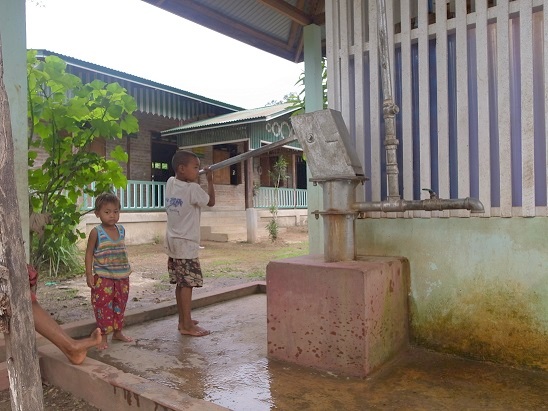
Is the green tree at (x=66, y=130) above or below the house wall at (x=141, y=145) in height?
below

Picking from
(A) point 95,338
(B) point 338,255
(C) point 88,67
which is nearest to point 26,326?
(A) point 95,338

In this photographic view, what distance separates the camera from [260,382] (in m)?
2.48

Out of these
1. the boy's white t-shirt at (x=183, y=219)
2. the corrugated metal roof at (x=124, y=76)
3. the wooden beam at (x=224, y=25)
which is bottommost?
the boy's white t-shirt at (x=183, y=219)

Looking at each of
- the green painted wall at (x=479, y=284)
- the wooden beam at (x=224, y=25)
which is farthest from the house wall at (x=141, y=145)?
the green painted wall at (x=479, y=284)

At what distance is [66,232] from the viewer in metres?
4.33

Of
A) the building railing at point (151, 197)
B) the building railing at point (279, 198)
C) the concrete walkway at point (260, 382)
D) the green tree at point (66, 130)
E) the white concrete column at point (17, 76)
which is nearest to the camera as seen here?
the concrete walkway at point (260, 382)

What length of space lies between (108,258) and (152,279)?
160 inches

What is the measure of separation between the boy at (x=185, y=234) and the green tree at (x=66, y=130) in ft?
3.69

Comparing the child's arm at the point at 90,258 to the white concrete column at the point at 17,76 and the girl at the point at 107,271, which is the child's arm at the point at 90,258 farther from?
the white concrete column at the point at 17,76

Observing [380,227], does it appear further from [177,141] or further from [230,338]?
[177,141]

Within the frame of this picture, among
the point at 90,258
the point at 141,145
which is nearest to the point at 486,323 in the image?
the point at 90,258

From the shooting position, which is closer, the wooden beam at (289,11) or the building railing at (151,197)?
the wooden beam at (289,11)

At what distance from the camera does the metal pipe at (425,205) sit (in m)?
2.35

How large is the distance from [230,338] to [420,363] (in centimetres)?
143
